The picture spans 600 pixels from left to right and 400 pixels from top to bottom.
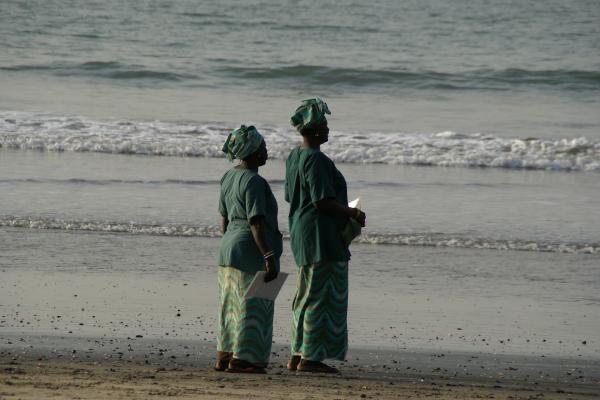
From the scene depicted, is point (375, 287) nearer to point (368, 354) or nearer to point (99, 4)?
point (368, 354)

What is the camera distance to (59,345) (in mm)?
6828

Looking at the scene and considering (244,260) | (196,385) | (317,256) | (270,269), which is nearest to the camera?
(196,385)

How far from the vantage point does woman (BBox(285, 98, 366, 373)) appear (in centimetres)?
641

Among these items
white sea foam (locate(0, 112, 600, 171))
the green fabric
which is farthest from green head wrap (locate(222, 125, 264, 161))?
white sea foam (locate(0, 112, 600, 171))

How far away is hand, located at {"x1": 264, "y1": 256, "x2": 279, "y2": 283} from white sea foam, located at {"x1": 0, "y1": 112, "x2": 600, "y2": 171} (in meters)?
10.5

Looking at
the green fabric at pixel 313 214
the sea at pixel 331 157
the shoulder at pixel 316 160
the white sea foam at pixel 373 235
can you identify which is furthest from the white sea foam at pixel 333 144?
the shoulder at pixel 316 160

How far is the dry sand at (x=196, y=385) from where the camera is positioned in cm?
562

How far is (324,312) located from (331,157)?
10441mm

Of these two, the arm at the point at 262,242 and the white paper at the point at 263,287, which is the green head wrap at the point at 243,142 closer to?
the arm at the point at 262,242

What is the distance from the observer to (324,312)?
21.2 feet

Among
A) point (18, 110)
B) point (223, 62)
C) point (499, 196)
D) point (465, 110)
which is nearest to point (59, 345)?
point (499, 196)

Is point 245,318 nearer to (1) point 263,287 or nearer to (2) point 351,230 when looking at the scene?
(1) point 263,287

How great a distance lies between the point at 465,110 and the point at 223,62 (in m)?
8.64

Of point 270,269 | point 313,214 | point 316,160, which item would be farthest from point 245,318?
point 316,160
